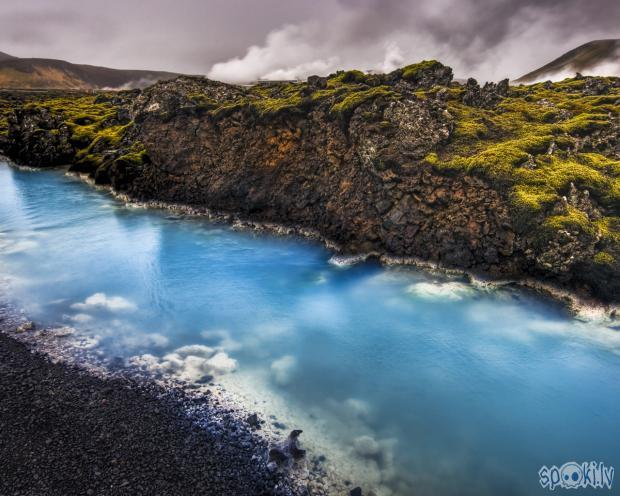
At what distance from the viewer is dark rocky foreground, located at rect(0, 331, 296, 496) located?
1291 centimetres

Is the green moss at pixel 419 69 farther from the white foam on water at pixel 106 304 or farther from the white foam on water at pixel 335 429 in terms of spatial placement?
the white foam on water at pixel 335 429

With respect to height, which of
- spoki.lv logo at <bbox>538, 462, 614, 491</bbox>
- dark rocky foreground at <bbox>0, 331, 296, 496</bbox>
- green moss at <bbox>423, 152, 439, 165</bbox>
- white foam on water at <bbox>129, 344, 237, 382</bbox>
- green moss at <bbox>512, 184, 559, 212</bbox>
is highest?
green moss at <bbox>423, 152, 439, 165</bbox>

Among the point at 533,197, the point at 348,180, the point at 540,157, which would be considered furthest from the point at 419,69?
the point at 533,197

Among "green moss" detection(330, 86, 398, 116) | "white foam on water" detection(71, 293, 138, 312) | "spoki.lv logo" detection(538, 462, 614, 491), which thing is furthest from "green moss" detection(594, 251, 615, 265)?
"white foam on water" detection(71, 293, 138, 312)

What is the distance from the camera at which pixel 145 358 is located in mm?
19438

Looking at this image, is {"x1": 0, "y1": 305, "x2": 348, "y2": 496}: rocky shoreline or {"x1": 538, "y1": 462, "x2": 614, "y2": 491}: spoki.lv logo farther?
{"x1": 538, "y1": 462, "x2": 614, "y2": 491}: spoki.lv logo

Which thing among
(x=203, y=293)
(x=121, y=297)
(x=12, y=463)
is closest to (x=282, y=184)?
(x=203, y=293)

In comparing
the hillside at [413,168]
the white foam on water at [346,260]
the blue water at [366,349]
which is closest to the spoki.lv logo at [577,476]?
the blue water at [366,349]

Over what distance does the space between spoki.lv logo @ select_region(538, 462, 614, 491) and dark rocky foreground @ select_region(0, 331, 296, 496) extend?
9182 millimetres

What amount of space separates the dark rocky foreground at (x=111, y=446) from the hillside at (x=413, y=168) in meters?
19.5

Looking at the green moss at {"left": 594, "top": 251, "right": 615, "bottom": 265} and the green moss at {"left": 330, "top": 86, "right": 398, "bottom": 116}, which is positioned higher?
the green moss at {"left": 330, "top": 86, "right": 398, "bottom": 116}

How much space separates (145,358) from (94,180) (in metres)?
47.9

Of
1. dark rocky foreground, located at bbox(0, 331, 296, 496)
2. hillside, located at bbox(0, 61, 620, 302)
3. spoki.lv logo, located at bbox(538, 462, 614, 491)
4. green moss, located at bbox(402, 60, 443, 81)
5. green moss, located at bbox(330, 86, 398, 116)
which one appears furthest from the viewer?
green moss, located at bbox(402, 60, 443, 81)

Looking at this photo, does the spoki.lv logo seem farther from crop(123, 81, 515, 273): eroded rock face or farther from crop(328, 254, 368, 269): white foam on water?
crop(328, 254, 368, 269): white foam on water
